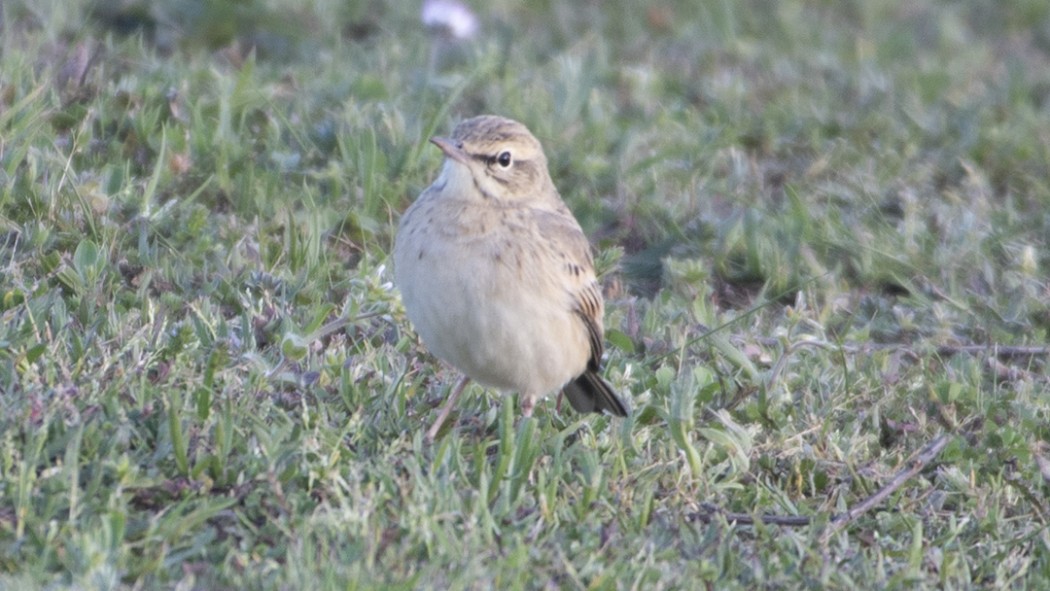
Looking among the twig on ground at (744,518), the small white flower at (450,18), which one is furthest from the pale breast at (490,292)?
the small white flower at (450,18)

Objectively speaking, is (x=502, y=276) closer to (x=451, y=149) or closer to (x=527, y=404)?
(x=451, y=149)

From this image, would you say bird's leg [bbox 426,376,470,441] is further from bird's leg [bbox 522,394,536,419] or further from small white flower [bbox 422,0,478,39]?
small white flower [bbox 422,0,478,39]

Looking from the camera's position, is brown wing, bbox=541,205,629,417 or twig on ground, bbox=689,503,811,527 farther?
brown wing, bbox=541,205,629,417

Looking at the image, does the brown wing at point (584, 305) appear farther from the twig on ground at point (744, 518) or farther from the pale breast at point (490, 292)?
the twig on ground at point (744, 518)

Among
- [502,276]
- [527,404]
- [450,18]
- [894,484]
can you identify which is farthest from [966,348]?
[450,18]

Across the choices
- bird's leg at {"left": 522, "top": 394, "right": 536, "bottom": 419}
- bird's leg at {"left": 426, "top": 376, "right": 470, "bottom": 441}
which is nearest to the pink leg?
bird's leg at {"left": 522, "top": 394, "right": 536, "bottom": 419}

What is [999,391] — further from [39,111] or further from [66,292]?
[39,111]
